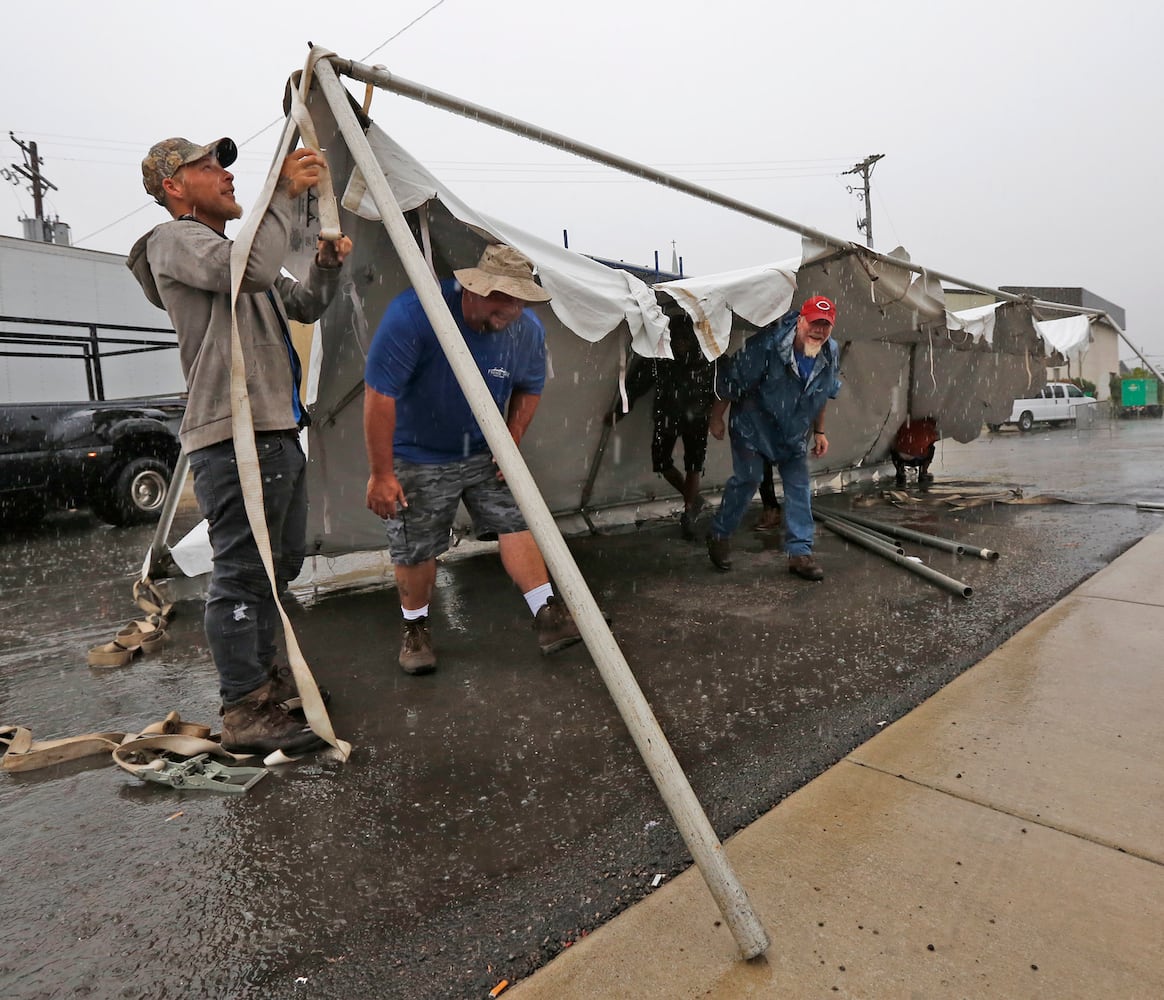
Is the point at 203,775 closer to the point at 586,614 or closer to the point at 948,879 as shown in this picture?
the point at 586,614

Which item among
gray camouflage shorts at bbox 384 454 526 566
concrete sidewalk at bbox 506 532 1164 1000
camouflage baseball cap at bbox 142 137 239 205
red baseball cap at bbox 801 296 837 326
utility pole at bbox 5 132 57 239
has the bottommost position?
concrete sidewalk at bbox 506 532 1164 1000

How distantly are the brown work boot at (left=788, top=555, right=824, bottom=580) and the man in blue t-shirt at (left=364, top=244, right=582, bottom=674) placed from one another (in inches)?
74.4

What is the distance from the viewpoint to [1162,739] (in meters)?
2.29

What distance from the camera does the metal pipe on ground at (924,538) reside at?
4957 mm

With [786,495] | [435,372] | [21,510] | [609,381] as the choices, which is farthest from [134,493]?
[786,495]

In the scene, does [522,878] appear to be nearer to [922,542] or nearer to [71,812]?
[71,812]

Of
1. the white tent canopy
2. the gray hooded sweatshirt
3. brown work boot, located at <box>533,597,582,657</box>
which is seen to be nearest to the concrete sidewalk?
brown work boot, located at <box>533,597,582,657</box>

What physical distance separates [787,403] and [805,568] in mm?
1060

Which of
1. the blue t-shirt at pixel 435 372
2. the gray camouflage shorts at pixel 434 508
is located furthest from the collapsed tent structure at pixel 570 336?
the gray camouflage shorts at pixel 434 508

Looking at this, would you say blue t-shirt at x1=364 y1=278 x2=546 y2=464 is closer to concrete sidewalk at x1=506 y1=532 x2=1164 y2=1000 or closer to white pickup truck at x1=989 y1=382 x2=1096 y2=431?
concrete sidewalk at x1=506 y1=532 x2=1164 y2=1000

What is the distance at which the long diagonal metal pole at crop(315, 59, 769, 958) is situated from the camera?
1.45m

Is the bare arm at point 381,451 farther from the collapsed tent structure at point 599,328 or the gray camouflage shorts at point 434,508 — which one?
the collapsed tent structure at point 599,328

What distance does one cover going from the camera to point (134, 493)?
7.71 metres

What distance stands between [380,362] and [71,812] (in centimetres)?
185
